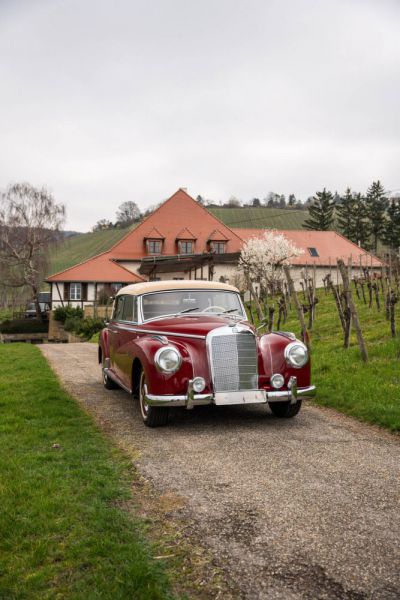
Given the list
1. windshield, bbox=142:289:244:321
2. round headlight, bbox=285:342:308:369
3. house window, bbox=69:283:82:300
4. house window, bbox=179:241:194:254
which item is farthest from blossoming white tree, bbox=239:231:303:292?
round headlight, bbox=285:342:308:369

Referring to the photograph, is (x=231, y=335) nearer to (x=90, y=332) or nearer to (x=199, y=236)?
(x=90, y=332)

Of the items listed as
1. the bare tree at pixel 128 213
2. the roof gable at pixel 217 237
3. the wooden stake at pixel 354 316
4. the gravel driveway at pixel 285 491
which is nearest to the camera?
the gravel driveway at pixel 285 491

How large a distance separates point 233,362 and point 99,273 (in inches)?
1442

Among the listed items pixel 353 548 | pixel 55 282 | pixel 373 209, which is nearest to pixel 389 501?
pixel 353 548

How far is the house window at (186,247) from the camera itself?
45.7 metres

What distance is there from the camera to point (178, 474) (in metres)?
4.65

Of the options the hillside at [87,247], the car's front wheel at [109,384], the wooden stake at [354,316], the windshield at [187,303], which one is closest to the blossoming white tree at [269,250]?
the wooden stake at [354,316]

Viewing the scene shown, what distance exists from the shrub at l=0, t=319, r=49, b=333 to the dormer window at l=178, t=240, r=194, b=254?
43.6ft

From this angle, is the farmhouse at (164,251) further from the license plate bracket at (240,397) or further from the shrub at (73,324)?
the license plate bracket at (240,397)

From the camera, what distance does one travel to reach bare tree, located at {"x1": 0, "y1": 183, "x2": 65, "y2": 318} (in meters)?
41.7

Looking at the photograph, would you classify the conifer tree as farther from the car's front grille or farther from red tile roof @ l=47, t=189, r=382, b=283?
the car's front grille

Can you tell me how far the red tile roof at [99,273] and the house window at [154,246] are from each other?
3.65m

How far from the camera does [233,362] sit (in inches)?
248

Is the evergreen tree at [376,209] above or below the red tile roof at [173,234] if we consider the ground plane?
above
